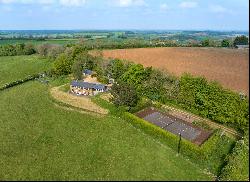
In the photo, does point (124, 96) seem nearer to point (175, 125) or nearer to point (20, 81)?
point (175, 125)

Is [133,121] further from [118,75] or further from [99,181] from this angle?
[118,75]

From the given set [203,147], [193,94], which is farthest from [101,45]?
[203,147]

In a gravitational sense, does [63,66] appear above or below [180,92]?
below

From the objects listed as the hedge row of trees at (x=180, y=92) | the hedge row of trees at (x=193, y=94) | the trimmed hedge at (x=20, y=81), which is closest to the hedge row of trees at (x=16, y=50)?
the trimmed hedge at (x=20, y=81)

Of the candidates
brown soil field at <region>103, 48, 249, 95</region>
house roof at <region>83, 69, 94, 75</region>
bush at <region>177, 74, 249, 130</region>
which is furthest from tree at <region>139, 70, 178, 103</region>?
house roof at <region>83, 69, 94, 75</region>

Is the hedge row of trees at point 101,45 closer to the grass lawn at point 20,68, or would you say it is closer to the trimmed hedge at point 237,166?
the grass lawn at point 20,68

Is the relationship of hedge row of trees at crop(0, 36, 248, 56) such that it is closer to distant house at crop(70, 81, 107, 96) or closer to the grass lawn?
the grass lawn

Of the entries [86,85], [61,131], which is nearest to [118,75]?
[86,85]
